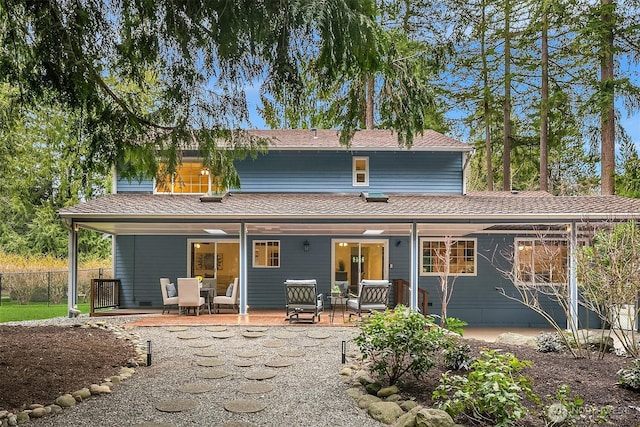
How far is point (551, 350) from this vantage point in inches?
304

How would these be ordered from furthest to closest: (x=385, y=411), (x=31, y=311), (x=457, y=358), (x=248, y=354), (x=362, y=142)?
1. (x=31, y=311)
2. (x=362, y=142)
3. (x=248, y=354)
4. (x=457, y=358)
5. (x=385, y=411)

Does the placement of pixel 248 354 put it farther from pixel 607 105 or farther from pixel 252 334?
pixel 607 105

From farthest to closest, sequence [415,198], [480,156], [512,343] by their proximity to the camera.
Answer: [480,156] → [415,198] → [512,343]

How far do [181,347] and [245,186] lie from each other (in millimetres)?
6579

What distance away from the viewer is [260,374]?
21.4 ft

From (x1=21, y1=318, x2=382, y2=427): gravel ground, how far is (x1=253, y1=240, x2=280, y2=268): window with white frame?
5.27 meters

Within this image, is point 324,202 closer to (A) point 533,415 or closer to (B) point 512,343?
(B) point 512,343

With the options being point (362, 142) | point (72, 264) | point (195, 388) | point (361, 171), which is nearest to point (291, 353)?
point (195, 388)

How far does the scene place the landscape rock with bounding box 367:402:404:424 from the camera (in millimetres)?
4801

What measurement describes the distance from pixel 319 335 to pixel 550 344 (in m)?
3.91

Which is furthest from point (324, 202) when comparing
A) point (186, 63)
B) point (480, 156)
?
point (480, 156)

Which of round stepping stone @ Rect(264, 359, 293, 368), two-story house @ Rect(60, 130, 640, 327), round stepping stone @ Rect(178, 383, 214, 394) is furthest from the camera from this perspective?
two-story house @ Rect(60, 130, 640, 327)

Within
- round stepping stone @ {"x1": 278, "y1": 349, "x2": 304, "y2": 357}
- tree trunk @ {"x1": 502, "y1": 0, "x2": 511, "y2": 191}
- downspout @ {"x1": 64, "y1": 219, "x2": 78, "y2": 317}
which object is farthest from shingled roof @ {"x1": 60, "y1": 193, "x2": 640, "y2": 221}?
tree trunk @ {"x1": 502, "y1": 0, "x2": 511, "y2": 191}

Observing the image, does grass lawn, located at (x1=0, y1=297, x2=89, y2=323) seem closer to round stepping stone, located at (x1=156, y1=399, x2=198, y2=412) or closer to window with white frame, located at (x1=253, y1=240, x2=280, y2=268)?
window with white frame, located at (x1=253, y1=240, x2=280, y2=268)
